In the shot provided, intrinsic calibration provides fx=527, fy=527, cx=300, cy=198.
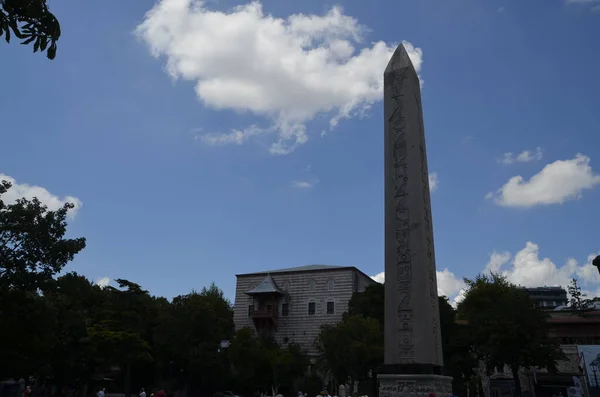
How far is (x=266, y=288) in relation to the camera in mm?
49406

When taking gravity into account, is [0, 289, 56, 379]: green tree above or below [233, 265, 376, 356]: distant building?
below

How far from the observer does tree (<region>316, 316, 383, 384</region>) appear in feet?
111

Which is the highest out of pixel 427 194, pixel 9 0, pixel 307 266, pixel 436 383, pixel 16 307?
pixel 307 266

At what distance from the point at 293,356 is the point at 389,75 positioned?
1206 inches

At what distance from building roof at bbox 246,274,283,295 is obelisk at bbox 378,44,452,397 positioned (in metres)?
36.0

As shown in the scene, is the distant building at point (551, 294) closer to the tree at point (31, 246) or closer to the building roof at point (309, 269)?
the building roof at point (309, 269)

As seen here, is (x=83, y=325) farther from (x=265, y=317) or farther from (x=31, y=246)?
(x=265, y=317)

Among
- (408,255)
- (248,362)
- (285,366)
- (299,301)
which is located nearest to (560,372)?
(285,366)

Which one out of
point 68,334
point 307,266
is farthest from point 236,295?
point 68,334

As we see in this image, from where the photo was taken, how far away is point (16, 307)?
16.4 meters

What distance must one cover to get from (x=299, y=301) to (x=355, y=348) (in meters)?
15.7

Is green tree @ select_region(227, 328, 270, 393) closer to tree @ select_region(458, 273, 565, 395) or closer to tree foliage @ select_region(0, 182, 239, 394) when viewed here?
tree foliage @ select_region(0, 182, 239, 394)

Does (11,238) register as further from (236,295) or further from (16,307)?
(236,295)

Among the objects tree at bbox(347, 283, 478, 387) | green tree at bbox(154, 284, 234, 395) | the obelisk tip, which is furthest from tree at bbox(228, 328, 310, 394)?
the obelisk tip
